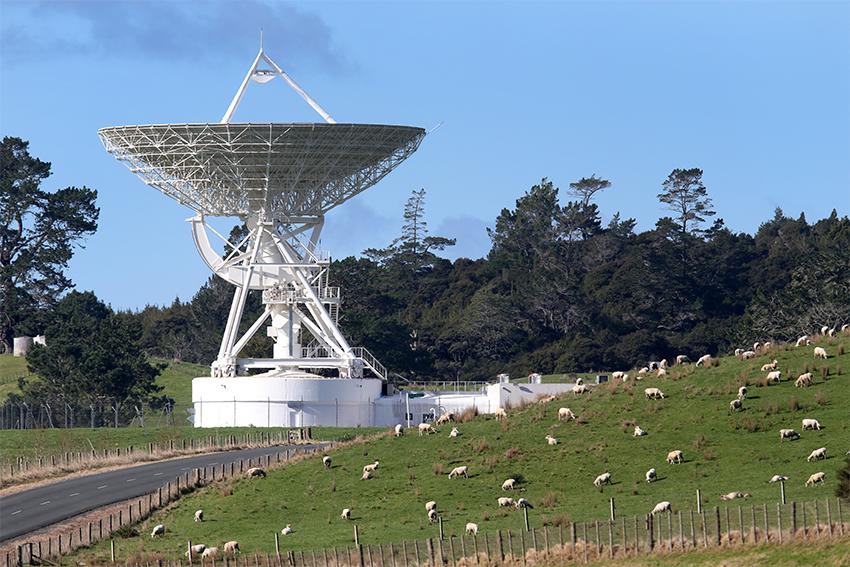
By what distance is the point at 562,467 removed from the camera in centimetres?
4781

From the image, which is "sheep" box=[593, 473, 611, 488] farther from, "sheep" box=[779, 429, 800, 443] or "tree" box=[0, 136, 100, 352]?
"tree" box=[0, 136, 100, 352]

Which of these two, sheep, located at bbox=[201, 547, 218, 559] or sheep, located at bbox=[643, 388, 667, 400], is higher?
sheep, located at bbox=[643, 388, 667, 400]

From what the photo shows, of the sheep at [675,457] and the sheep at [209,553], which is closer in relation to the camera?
the sheep at [209,553]

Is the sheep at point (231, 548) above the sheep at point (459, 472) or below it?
below

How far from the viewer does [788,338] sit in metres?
103

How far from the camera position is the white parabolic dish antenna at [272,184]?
238 feet

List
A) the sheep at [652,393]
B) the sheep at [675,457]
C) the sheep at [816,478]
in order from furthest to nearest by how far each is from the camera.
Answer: the sheep at [652,393]
the sheep at [675,457]
the sheep at [816,478]

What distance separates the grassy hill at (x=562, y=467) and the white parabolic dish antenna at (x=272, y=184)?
21.7 m

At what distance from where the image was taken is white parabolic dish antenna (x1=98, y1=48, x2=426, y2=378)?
72.6 m

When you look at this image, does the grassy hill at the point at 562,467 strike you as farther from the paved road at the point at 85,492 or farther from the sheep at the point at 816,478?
the paved road at the point at 85,492

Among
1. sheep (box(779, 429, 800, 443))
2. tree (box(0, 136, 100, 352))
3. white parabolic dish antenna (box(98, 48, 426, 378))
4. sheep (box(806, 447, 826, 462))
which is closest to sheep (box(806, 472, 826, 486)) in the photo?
sheep (box(806, 447, 826, 462))

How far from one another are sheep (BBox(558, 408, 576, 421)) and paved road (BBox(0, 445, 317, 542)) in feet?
47.0

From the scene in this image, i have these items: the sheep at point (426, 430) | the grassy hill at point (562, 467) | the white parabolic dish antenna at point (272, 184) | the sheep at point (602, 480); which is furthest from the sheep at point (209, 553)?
the white parabolic dish antenna at point (272, 184)

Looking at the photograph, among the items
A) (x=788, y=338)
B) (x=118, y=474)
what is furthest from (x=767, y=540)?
(x=788, y=338)
